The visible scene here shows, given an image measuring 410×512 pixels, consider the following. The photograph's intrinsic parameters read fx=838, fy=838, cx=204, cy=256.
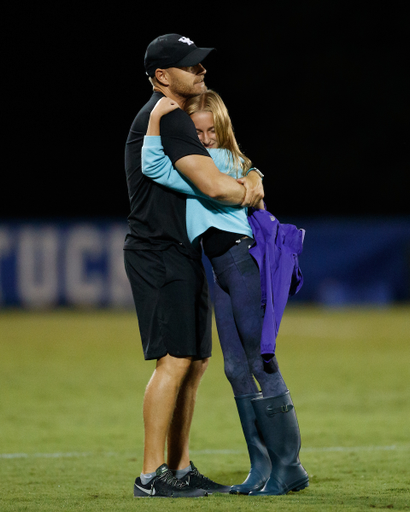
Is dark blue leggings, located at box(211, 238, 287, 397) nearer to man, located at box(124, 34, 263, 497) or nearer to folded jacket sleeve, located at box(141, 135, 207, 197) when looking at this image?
man, located at box(124, 34, 263, 497)

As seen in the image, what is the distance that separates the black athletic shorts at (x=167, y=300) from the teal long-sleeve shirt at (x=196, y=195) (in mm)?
177

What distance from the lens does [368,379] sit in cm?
926

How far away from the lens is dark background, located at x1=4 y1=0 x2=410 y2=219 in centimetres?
2822

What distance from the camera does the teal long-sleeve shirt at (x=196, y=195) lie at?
13.6ft

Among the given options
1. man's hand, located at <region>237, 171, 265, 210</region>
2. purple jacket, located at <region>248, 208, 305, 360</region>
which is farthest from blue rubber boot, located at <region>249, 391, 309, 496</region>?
man's hand, located at <region>237, 171, 265, 210</region>

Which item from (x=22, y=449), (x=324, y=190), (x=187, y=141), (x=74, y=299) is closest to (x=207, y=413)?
(x=22, y=449)

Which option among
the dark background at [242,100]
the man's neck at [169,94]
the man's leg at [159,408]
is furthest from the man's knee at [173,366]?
the dark background at [242,100]

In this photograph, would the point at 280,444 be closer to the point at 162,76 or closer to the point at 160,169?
the point at 160,169

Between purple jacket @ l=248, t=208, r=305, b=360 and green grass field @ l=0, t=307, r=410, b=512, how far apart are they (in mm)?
825

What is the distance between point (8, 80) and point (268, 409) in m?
25.8

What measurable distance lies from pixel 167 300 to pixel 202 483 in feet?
3.16

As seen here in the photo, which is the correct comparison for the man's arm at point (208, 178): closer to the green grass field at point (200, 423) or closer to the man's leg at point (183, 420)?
the man's leg at point (183, 420)

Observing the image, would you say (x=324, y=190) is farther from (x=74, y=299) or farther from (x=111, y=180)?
(x=74, y=299)

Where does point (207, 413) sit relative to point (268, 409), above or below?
below
